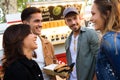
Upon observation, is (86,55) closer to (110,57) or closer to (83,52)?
(83,52)

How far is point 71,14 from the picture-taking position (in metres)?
3.38

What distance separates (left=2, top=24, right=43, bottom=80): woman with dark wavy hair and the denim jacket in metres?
0.63

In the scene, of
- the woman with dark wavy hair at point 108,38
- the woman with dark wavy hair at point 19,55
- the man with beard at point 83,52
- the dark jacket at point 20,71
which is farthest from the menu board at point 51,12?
the woman with dark wavy hair at point 108,38

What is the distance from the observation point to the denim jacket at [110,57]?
5.73 feet

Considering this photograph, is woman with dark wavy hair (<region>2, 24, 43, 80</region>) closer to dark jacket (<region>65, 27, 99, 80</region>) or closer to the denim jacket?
the denim jacket

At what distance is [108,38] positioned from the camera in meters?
1.77

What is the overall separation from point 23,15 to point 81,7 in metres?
2.22

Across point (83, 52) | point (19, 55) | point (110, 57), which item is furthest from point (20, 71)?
point (83, 52)

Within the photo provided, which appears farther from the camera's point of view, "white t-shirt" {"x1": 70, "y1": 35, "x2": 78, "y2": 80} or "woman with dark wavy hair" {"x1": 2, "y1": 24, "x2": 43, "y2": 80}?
"white t-shirt" {"x1": 70, "y1": 35, "x2": 78, "y2": 80}

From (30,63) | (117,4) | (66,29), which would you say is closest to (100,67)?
(117,4)

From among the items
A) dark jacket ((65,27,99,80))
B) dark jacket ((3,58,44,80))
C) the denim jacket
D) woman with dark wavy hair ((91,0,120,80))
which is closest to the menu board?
dark jacket ((65,27,99,80))

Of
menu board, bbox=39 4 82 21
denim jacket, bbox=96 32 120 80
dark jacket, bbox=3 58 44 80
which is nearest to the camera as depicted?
denim jacket, bbox=96 32 120 80

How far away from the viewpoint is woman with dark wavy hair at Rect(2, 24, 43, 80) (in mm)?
2139

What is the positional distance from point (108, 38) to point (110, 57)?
0.39ft
